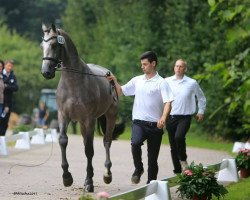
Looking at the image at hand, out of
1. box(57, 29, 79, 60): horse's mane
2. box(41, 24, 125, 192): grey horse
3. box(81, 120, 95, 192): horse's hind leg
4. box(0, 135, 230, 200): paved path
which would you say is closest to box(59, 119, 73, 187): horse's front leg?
box(41, 24, 125, 192): grey horse

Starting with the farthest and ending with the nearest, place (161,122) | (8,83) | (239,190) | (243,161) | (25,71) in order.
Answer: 1. (25,71)
2. (8,83)
3. (243,161)
4. (239,190)
5. (161,122)

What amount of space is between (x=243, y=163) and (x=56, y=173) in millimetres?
3396

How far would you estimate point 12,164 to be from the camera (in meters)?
17.0

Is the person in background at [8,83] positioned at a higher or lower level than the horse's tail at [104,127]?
higher

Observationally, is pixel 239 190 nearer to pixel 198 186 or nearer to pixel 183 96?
pixel 198 186

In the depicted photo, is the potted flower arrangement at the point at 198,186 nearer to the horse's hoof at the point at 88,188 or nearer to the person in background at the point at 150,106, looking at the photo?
the person in background at the point at 150,106

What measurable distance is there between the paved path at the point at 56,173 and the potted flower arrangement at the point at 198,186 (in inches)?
54.0

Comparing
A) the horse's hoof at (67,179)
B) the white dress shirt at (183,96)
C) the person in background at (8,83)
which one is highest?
the person in background at (8,83)

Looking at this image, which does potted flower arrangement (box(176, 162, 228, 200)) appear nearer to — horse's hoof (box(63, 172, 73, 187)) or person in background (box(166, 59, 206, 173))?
horse's hoof (box(63, 172, 73, 187))

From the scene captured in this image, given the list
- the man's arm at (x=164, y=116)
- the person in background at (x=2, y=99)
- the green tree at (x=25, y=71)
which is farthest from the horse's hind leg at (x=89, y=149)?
the green tree at (x=25, y=71)

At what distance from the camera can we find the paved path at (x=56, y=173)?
11836 millimetres

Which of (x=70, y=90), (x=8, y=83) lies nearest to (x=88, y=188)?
(x=70, y=90)

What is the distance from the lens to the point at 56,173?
15055 millimetres

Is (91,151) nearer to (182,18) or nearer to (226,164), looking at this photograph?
(226,164)
